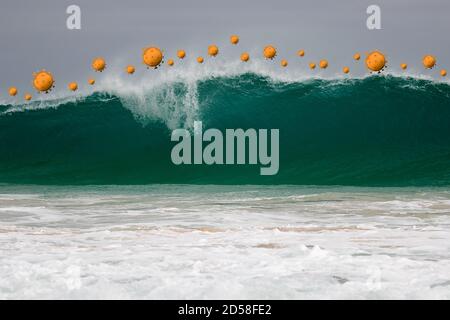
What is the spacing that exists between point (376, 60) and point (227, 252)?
29.4ft

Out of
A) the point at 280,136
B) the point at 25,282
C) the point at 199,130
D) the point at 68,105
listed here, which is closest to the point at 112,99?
the point at 68,105

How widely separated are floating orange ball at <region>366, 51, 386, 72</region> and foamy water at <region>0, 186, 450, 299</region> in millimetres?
4733

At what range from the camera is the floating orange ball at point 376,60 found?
12.9 meters

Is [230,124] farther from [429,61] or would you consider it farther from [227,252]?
[227,252]

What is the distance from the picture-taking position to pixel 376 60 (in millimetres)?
13062

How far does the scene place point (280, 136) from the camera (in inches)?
787

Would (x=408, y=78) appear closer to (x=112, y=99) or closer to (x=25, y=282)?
(x=112, y=99)

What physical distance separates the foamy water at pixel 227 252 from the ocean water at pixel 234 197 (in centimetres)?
2

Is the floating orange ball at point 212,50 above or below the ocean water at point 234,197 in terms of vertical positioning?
above

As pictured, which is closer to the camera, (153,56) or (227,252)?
(227,252)

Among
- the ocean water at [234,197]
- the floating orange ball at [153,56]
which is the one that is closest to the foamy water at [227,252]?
the ocean water at [234,197]

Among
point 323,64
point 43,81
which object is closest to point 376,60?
point 323,64

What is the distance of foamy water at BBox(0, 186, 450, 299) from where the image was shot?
3.79 meters

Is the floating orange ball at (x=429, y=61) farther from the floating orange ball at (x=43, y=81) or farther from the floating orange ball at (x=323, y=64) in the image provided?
the floating orange ball at (x=43, y=81)
